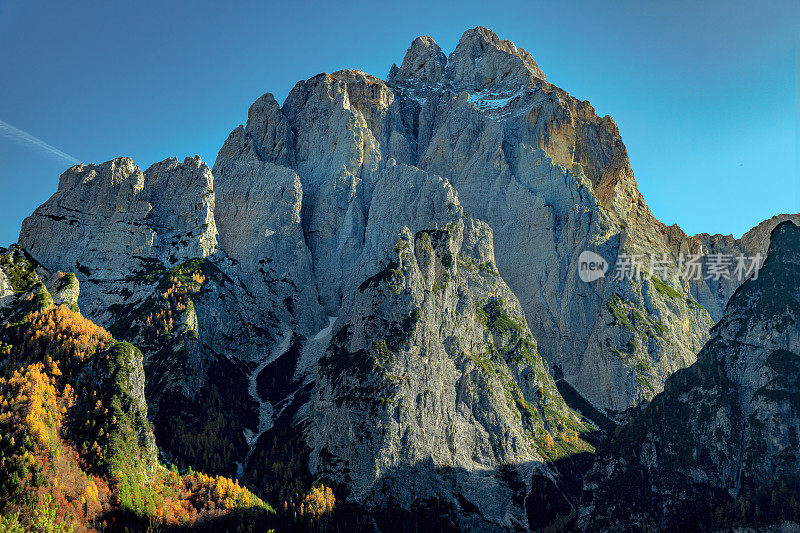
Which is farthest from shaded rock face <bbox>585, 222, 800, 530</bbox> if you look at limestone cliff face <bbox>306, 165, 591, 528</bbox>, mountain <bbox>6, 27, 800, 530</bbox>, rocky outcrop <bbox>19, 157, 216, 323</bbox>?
rocky outcrop <bbox>19, 157, 216, 323</bbox>

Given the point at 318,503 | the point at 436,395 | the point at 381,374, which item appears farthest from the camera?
the point at 436,395

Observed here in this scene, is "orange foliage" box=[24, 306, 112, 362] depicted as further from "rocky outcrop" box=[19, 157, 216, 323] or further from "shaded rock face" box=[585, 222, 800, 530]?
"shaded rock face" box=[585, 222, 800, 530]

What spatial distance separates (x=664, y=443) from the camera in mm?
130750

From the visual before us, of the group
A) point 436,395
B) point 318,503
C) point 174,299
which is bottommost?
point 318,503

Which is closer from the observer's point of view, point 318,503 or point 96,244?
point 318,503

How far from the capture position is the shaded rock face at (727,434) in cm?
11669

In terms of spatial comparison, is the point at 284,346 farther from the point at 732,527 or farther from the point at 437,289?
the point at 732,527

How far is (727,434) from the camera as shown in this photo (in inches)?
4916

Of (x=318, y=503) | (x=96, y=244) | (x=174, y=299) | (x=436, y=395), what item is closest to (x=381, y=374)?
(x=436, y=395)

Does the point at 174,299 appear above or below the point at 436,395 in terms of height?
above

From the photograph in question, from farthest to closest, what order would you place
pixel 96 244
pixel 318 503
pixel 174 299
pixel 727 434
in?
1. pixel 96 244
2. pixel 174 299
3. pixel 318 503
4. pixel 727 434

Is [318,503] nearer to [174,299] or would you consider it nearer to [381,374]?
[381,374]

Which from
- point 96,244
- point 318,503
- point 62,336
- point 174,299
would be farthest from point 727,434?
point 96,244

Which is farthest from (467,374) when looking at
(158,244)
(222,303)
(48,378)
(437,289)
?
(158,244)
